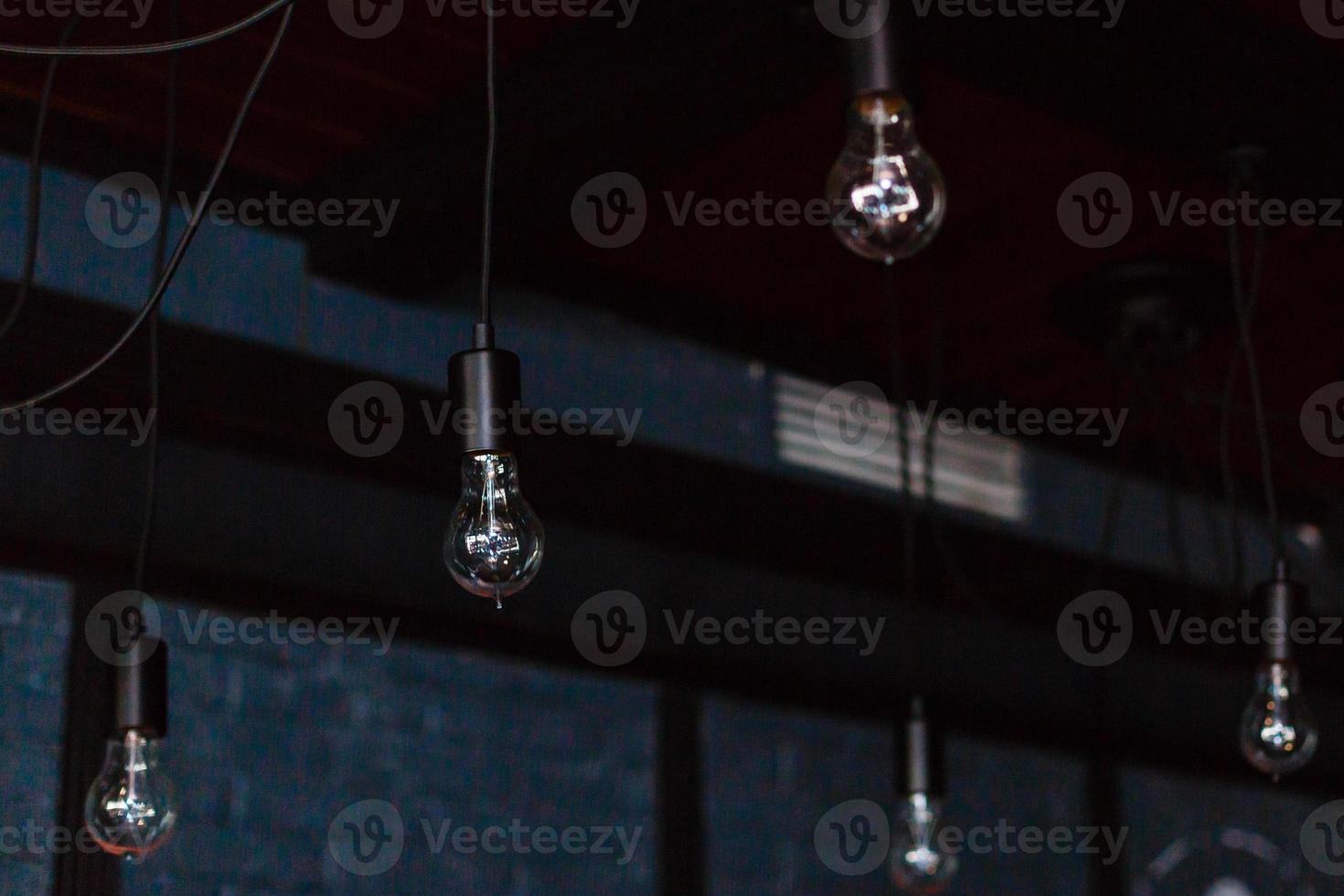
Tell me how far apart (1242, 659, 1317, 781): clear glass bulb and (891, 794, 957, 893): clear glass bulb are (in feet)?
1.77

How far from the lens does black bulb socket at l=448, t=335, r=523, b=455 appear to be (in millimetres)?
1182

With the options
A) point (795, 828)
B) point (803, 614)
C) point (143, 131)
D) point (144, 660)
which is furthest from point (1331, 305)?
point (144, 660)

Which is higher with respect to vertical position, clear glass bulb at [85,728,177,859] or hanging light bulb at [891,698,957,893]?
hanging light bulb at [891,698,957,893]

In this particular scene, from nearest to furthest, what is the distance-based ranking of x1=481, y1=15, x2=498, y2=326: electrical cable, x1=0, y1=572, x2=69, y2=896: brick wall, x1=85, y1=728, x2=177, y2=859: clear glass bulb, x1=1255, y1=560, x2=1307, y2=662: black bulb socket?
x1=481, y1=15, x2=498, y2=326: electrical cable, x1=85, y1=728, x2=177, y2=859: clear glass bulb, x1=1255, y1=560, x2=1307, y2=662: black bulb socket, x1=0, y1=572, x2=69, y2=896: brick wall

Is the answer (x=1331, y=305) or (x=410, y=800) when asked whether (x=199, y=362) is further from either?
(x=1331, y=305)

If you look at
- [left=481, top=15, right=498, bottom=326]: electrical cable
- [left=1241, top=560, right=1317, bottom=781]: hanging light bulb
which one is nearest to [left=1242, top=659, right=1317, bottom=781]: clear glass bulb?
[left=1241, top=560, right=1317, bottom=781]: hanging light bulb

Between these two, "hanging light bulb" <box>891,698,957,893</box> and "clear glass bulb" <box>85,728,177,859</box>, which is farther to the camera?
"hanging light bulb" <box>891,698,957,893</box>

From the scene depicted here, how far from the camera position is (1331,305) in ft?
10.3

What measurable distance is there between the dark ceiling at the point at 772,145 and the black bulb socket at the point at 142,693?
859mm

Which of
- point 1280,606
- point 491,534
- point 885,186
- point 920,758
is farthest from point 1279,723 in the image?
point 491,534

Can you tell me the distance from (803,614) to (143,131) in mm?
1452

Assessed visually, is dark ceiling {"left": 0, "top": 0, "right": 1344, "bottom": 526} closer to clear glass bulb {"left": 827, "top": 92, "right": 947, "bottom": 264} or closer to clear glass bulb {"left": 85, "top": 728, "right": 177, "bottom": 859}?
clear glass bulb {"left": 827, "top": 92, "right": 947, "bottom": 264}

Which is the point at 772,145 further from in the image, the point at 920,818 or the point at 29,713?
the point at 29,713

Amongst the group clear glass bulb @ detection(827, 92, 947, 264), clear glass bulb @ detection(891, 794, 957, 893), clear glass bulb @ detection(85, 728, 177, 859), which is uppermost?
clear glass bulb @ detection(827, 92, 947, 264)
